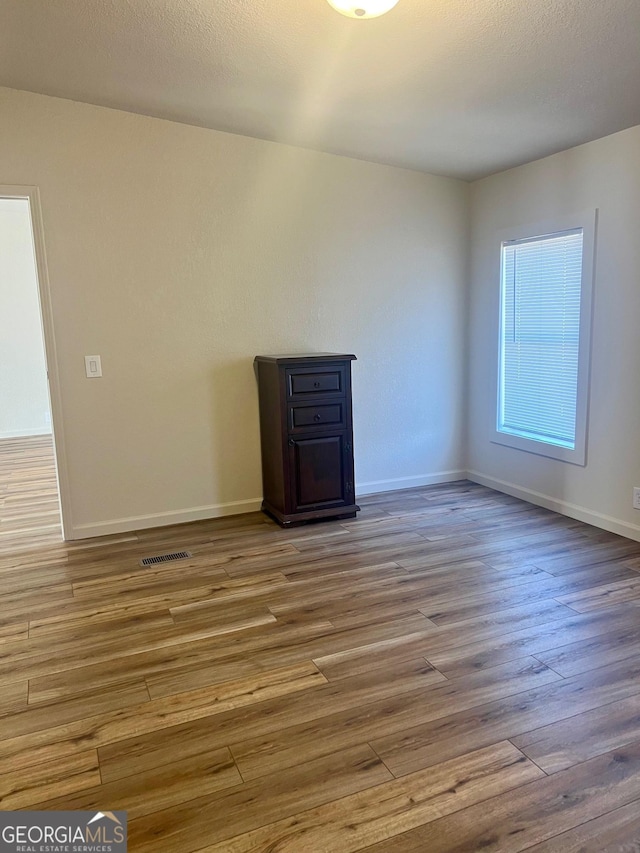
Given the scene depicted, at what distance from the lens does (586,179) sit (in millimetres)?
3568

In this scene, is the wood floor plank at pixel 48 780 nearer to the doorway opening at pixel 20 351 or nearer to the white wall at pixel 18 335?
the doorway opening at pixel 20 351

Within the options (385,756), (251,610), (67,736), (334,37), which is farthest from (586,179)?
(67,736)

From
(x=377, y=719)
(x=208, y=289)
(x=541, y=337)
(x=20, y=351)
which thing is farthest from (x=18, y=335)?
(x=377, y=719)

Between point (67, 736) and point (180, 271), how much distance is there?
8.95ft

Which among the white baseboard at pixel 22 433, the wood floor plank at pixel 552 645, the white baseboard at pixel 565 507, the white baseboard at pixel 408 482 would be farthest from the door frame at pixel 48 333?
the white baseboard at pixel 22 433

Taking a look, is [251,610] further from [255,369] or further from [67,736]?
[255,369]

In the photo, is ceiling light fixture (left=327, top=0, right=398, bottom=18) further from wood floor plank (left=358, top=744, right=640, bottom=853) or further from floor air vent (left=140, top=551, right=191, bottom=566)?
floor air vent (left=140, top=551, right=191, bottom=566)

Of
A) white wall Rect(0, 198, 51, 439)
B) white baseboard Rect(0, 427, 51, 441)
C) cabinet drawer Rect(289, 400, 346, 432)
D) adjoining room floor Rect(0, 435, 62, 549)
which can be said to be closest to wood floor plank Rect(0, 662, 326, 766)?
cabinet drawer Rect(289, 400, 346, 432)

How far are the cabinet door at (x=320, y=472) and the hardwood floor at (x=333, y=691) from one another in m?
0.36

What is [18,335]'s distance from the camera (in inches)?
280

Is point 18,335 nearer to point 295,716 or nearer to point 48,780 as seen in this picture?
point 48,780

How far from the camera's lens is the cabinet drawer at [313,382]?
3723 mm

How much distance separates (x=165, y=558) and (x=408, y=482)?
2062 millimetres

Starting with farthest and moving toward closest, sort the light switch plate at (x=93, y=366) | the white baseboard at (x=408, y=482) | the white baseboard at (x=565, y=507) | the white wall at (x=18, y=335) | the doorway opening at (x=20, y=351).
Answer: the white wall at (x=18, y=335) < the doorway opening at (x=20, y=351) < the white baseboard at (x=408, y=482) < the light switch plate at (x=93, y=366) < the white baseboard at (x=565, y=507)
